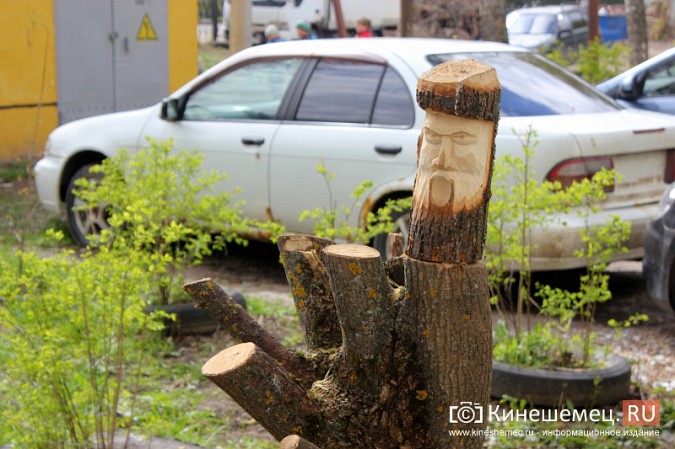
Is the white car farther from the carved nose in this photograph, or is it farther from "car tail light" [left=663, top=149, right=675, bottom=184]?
the carved nose

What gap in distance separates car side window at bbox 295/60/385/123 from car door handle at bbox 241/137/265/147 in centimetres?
30

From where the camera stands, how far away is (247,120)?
6.99 metres

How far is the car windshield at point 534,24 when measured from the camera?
26.7 metres

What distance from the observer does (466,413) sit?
255 cm

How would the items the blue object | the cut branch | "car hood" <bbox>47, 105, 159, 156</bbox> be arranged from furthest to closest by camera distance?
1. the blue object
2. "car hood" <bbox>47, 105, 159, 156</bbox>
3. the cut branch

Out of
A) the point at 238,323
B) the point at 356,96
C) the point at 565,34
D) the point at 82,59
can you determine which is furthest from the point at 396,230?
the point at 565,34

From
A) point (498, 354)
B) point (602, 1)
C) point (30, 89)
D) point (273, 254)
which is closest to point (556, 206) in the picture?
point (498, 354)

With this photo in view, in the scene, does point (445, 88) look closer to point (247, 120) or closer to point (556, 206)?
point (556, 206)

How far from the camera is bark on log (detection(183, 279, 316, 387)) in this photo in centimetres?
267

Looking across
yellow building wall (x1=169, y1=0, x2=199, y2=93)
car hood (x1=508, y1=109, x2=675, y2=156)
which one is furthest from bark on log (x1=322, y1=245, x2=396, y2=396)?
yellow building wall (x1=169, y1=0, x2=199, y2=93)

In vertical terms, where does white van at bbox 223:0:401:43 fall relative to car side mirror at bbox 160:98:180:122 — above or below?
above

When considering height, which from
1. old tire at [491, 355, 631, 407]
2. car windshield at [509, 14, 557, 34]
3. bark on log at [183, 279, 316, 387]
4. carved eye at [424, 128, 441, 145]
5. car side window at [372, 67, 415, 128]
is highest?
car windshield at [509, 14, 557, 34]

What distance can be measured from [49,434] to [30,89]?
349 inches

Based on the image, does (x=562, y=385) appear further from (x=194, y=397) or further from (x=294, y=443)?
(x=294, y=443)
